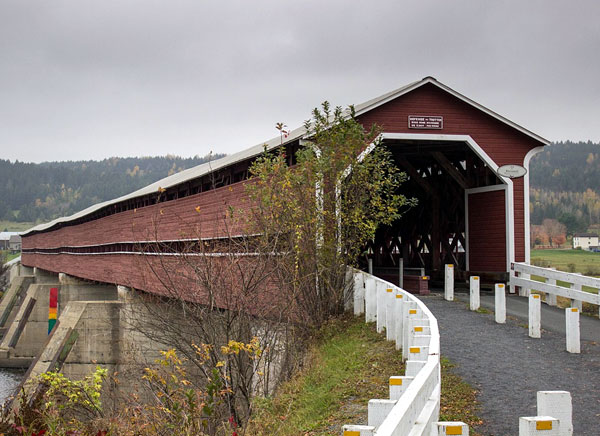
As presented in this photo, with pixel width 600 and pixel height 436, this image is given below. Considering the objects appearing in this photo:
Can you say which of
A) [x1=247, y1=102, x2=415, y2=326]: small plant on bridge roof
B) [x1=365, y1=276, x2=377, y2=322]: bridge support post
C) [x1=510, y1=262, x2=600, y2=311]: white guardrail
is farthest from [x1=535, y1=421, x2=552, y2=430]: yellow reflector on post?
[x1=510, y1=262, x2=600, y2=311]: white guardrail

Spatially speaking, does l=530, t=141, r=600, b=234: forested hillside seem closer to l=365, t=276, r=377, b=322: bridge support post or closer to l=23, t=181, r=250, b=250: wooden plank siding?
l=23, t=181, r=250, b=250: wooden plank siding

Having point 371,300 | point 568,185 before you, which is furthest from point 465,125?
point 568,185

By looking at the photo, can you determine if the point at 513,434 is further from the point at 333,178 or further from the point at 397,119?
the point at 397,119

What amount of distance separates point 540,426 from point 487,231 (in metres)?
14.1

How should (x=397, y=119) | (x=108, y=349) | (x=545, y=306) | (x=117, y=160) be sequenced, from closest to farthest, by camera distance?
1. (x=545, y=306)
2. (x=397, y=119)
3. (x=108, y=349)
4. (x=117, y=160)

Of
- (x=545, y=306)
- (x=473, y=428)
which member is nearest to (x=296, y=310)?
(x=545, y=306)

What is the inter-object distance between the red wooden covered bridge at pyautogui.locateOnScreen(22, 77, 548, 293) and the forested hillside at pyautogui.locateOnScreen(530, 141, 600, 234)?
74071 millimetres

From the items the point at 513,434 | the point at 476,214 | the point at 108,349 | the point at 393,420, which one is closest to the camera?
the point at 393,420

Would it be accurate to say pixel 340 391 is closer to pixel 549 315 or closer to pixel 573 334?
pixel 573 334

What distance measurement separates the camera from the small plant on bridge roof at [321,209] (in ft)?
38.6

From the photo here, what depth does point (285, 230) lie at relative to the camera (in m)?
11.7

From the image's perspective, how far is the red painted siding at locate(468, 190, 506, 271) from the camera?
16516mm

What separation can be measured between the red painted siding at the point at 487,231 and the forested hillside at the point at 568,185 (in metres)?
76.0

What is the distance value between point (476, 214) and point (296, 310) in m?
7.08
